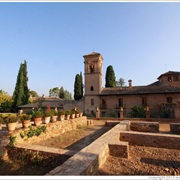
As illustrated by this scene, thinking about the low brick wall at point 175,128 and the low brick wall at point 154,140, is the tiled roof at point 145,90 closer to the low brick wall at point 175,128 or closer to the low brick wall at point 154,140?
the low brick wall at point 175,128

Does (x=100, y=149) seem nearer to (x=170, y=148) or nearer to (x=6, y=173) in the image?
(x=6, y=173)

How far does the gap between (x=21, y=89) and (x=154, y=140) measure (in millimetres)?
29628

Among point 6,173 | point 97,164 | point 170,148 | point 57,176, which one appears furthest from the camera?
point 170,148

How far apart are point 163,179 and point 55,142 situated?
5.76 metres

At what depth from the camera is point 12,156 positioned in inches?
231

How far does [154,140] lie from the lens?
21.7 feet

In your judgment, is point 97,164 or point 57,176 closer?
point 57,176

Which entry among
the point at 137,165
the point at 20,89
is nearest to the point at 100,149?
the point at 137,165

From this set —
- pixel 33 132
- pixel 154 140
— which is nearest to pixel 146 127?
pixel 154 140

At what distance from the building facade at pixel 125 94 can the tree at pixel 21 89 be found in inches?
571

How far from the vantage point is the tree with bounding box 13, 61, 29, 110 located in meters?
29.7

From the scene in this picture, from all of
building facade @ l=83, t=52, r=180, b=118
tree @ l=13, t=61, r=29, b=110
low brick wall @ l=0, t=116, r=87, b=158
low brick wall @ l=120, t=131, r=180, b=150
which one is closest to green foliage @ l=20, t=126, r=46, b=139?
low brick wall @ l=0, t=116, r=87, b=158

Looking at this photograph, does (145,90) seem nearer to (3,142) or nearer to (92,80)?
(92,80)

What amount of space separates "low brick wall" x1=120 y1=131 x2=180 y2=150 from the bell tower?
18.6m
